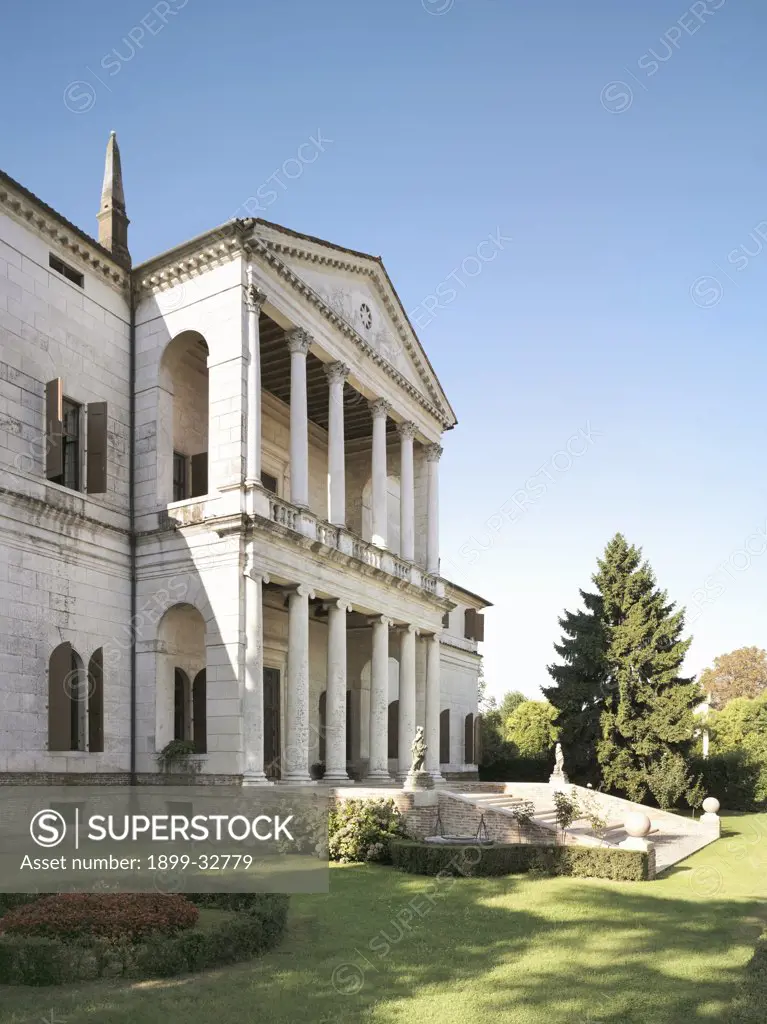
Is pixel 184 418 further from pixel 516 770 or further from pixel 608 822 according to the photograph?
pixel 516 770

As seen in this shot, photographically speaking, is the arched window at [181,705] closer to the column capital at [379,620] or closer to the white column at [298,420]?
the white column at [298,420]

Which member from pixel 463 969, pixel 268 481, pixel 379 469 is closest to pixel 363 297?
pixel 379 469

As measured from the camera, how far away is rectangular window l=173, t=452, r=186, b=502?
2644 cm

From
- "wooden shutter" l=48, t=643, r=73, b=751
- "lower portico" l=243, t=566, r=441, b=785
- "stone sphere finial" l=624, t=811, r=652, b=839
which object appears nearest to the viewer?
"wooden shutter" l=48, t=643, r=73, b=751

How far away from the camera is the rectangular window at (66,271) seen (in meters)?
23.4

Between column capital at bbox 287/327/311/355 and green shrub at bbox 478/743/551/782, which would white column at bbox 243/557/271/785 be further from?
green shrub at bbox 478/743/551/782

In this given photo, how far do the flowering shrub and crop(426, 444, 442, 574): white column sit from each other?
13.0m

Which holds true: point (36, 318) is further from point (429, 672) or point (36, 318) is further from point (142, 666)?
point (429, 672)

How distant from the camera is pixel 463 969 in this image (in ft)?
40.4

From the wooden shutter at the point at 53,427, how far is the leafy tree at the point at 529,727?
39.2 metres

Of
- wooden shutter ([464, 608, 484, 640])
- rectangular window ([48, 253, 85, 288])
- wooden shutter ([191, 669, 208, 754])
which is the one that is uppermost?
rectangular window ([48, 253, 85, 288])

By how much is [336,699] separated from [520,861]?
7.78m

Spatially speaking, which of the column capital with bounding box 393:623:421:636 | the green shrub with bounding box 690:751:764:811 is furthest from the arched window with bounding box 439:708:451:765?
the green shrub with bounding box 690:751:764:811

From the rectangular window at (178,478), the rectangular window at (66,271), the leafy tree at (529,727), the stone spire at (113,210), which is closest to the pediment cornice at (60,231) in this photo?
A: the rectangular window at (66,271)
